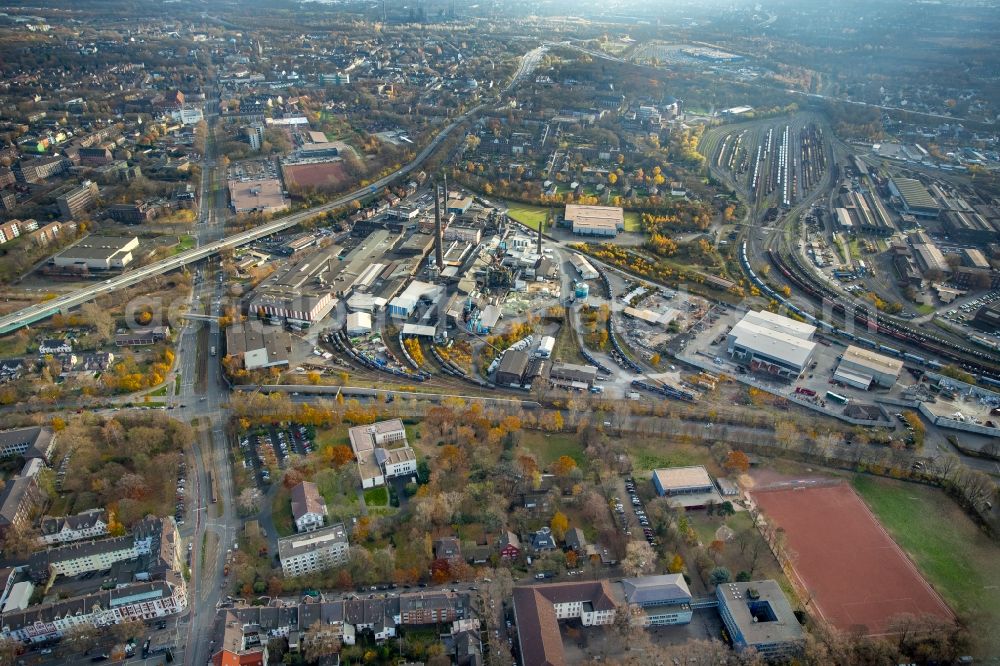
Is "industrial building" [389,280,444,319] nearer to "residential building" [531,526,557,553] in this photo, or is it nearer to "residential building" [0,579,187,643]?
"residential building" [531,526,557,553]

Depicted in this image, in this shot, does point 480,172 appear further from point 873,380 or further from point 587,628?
point 587,628

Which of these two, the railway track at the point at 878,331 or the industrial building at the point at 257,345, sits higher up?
the railway track at the point at 878,331

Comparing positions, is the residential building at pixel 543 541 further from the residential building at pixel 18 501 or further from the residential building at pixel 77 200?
the residential building at pixel 77 200

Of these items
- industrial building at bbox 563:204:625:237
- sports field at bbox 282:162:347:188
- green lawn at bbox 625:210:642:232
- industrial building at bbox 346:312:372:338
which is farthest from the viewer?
sports field at bbox 282:162:347:188

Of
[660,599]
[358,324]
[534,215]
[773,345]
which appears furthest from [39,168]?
[660,599]

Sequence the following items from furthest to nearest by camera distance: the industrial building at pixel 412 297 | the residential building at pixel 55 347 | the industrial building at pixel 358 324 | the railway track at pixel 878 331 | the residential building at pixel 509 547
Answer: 1. the industrial building at pixel 412 297
2. the industrial building at pixel 358 324
3. the residential building at pixel 55 347
4. the railway track at pixel 878 331
5. the residential building at pixel 509 547

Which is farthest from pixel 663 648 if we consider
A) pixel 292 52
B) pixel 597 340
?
pixel 292 52

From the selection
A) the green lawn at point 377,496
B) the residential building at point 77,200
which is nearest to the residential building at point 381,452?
the green lawn at point 377,496

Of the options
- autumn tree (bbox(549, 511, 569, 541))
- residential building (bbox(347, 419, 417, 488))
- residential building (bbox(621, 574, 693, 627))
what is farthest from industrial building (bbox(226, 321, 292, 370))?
residential building (bbox(621, 574, 693, 627))
